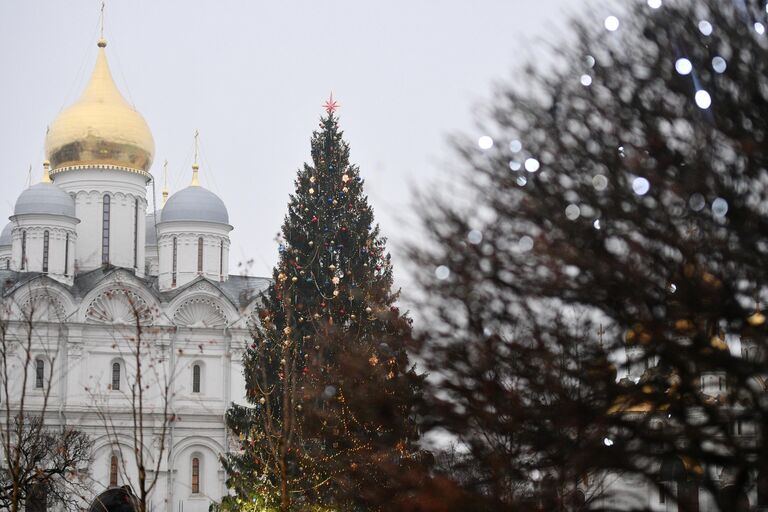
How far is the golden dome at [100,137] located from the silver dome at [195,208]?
6.64ft

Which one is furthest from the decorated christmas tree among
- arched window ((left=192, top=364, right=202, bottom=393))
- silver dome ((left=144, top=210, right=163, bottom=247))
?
silver dome ((left=144, top=210, right=163, bottom=247))

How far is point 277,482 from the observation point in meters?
23.5

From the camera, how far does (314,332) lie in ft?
82.7

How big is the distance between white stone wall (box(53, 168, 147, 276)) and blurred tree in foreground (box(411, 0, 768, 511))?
144 feet

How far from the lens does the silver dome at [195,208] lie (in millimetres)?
54062

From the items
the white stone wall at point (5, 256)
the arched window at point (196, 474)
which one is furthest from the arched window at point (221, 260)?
the white stone wall at point (5, 256)

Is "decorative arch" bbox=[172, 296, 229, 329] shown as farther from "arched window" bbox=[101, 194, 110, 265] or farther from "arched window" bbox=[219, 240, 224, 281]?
"arched window" bbox=[101, 194, 110, 265]

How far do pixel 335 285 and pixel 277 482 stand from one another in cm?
367

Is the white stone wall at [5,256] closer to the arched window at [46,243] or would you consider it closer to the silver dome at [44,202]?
the silver dome at [44,202]

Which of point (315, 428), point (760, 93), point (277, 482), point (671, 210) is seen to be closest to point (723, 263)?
point (671, 210)

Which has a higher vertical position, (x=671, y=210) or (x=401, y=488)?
(x=671, y=210)

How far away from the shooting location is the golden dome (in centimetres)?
5453

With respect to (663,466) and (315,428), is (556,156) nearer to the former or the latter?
(663,466)

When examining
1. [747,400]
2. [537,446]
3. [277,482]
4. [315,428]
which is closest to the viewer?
[747,400]
